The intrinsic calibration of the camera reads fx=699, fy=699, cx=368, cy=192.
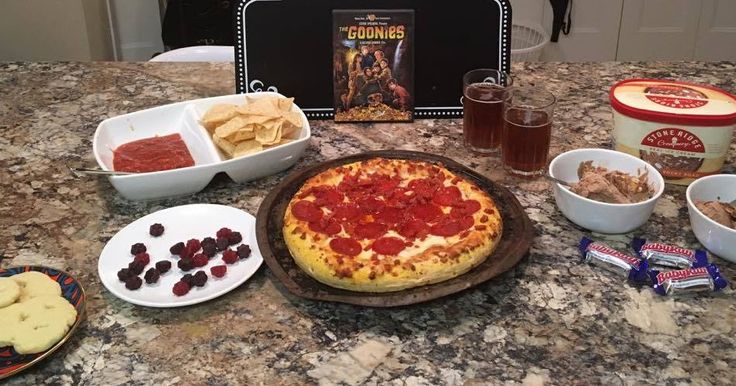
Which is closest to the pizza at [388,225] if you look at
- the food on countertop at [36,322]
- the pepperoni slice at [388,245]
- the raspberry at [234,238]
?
the pepperoni slice at [388,245]

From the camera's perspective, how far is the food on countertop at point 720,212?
4.59 feet

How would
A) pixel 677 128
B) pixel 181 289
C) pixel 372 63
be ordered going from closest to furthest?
pixel 181 289 → pixel 677 128 → pixel 372 63

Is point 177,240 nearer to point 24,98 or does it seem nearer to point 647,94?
point 24,98

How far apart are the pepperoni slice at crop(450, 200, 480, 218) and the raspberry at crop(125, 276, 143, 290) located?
2.07ft


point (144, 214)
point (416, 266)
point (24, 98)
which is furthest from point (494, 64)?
point (24, 98)

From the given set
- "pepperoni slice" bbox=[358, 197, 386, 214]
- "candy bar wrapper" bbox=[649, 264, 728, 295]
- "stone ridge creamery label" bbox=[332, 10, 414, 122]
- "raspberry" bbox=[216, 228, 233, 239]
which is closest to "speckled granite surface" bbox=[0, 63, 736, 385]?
"candy bar wrapper" bbox=[649, 264, 728, 295]

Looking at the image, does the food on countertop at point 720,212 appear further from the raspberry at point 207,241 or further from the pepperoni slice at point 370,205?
the raspberry at point 207,241

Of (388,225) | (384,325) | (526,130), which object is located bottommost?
(384,325)

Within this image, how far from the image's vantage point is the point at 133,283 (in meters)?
1.31

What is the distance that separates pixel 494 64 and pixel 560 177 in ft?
1.61

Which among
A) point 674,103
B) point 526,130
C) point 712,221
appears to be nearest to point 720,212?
point 712,221

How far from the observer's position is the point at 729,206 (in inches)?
56.5

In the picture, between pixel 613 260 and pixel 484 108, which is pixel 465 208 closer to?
pixel 613 260

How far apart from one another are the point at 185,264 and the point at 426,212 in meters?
0.49
